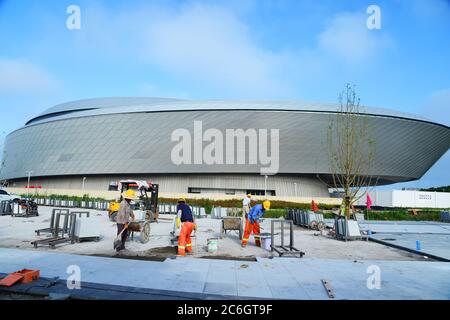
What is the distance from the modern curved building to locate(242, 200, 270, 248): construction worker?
109 feet

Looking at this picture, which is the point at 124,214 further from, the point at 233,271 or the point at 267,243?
the point at 267,243

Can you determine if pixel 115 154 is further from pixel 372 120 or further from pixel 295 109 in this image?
pixel 372 120

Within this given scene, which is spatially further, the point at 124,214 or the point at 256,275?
the point at 124,214

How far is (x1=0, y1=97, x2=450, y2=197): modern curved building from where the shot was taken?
43.9 m

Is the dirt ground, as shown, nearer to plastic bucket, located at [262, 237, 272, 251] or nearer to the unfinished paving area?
the unfinished paving area

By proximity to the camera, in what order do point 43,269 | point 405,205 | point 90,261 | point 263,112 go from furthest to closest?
point 405,205 → point 263,112 → point 90,261 → point 43,269

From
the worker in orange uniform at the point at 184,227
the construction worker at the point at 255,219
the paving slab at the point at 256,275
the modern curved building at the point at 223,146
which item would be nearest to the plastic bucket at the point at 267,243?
the construction worker at the point at 255,219

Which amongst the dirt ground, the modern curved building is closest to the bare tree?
the dirt ground

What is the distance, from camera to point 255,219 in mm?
9469

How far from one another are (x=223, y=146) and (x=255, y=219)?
35014 mm

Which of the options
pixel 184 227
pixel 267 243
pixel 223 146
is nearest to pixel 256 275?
pixel 184 227
